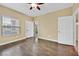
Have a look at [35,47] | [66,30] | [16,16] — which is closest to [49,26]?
[66,30]

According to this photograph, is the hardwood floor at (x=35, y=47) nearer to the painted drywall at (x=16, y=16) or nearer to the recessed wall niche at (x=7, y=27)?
the painted drywall at (x=16, y=16)

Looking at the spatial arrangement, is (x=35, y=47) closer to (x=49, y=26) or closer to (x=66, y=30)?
(x=49, y=26)

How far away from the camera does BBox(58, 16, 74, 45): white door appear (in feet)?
13.2

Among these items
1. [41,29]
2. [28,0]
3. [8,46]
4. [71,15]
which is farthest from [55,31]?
[28,0]

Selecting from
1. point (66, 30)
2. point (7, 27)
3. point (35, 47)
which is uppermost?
point (7, 27)

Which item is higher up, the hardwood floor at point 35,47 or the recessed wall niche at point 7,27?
the recessed wall niche at point 7,27

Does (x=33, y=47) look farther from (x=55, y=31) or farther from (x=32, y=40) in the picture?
(x=55, y=31)

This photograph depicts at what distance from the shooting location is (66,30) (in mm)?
4129

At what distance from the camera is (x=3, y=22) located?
4.50m

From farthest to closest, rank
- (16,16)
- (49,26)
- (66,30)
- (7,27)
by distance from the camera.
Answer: (16,16) < (49,26) < (7,27) < (66,30)

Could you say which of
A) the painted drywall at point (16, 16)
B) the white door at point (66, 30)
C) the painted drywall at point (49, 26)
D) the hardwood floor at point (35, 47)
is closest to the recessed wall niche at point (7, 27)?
the painted drywall at point (16, 16)

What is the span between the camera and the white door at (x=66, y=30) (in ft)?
13.2

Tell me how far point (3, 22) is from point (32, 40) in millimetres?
1316

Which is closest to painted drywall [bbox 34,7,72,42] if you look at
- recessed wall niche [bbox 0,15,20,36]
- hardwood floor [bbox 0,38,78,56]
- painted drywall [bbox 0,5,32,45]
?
hardwood floor [bbox 0,38,78,56]
